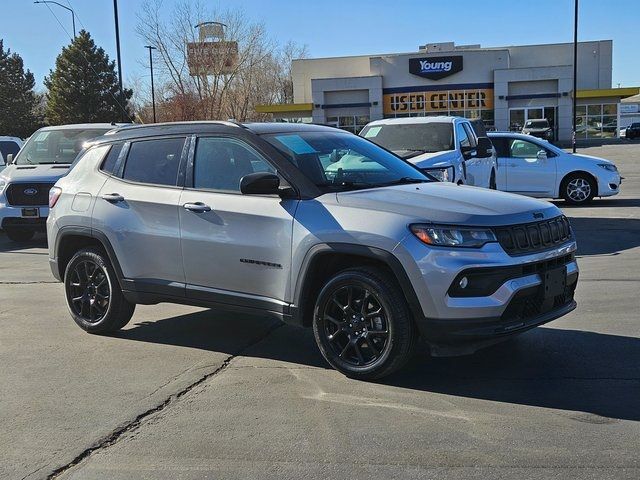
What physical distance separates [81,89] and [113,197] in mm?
48486

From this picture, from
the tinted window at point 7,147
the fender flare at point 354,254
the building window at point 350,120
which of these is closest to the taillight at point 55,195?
the fender flare at point 354,254

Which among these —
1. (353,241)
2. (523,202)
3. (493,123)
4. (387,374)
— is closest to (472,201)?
(523,202)

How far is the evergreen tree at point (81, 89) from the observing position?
50.6m

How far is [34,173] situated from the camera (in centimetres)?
1253

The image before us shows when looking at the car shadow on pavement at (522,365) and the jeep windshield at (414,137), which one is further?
the jeep windshield at (414,137)

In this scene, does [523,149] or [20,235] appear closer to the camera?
[20,235]

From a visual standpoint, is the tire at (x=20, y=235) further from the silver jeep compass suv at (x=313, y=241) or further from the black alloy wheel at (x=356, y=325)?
the black alloy wheel at (x=356, y=325)

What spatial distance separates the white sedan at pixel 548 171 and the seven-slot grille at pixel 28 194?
31.7 feet

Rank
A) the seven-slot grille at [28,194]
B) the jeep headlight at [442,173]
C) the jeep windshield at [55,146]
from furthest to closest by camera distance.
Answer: the jeep windshield at [55,146]
the seven-slot grille at [28,194]
the jeep headlight at [442,173]

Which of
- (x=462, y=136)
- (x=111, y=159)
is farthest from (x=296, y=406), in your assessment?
(x=462, y=136)

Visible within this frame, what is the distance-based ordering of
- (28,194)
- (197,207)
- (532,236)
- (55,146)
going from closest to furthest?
(532,236) < (197,207) < (28,194) < (55,146)

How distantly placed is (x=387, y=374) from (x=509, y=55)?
58.4m

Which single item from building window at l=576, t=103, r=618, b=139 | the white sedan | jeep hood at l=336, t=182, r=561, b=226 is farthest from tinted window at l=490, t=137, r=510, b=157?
building window at l=576, t=103, r=618, b=139

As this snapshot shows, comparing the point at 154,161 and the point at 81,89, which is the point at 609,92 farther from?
the point at 154,161
